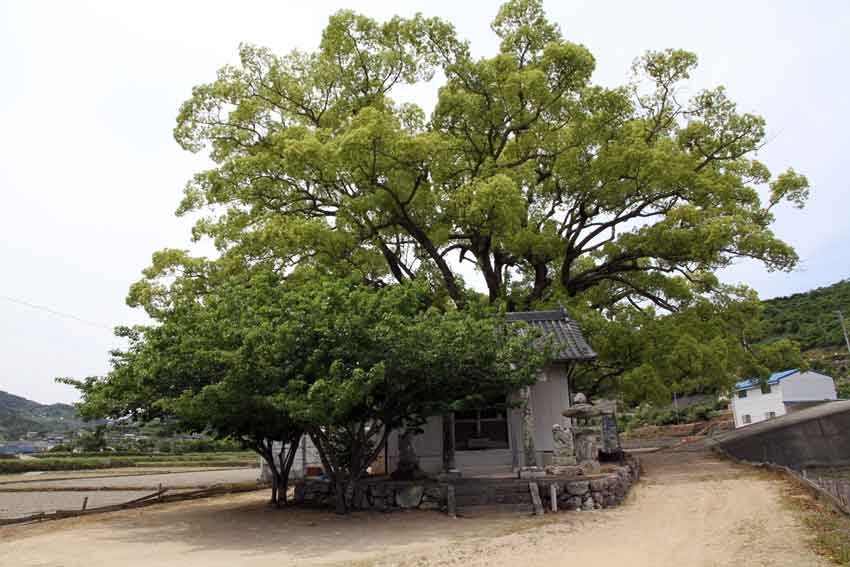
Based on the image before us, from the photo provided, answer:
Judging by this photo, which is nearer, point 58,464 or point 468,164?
point 468,164

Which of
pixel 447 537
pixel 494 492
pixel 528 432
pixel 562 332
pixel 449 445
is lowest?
pixel 447 537

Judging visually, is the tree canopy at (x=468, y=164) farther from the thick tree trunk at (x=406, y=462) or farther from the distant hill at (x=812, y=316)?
the distant hill at (x=812, y=316)

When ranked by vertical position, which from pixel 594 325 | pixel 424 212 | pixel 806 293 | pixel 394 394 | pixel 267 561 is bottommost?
pixel 267 561

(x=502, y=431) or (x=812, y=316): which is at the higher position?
(x=812, y=316)

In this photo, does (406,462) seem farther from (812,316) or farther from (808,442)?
(812,316)

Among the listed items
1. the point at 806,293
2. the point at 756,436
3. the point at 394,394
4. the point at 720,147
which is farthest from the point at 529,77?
the point at 806,293

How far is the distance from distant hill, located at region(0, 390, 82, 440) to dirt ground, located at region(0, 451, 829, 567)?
8478cm

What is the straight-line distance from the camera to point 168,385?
1184 cm

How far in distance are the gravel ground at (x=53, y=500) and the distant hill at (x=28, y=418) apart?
69.9 meters

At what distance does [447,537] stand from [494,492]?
3.01 metres

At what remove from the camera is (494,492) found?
42.4 feet

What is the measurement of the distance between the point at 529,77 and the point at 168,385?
1239 cm

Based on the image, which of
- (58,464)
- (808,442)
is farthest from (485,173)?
(58,464)

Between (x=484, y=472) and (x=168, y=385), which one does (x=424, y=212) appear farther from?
(x=168, y=385)
